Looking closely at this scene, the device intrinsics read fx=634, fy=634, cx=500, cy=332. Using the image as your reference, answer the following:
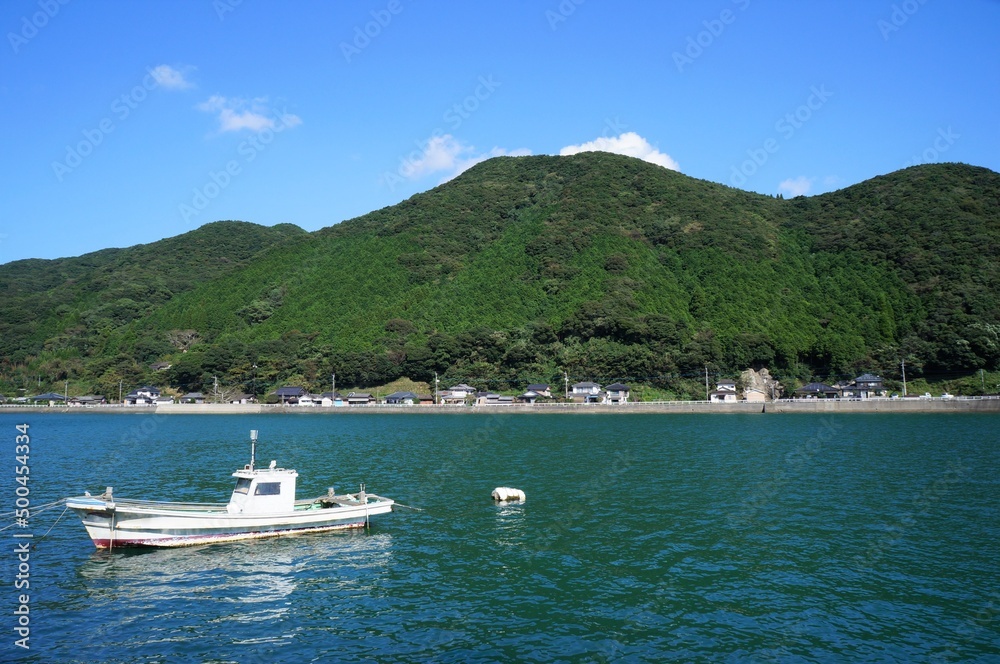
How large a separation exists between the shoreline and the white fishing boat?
74.4 meters

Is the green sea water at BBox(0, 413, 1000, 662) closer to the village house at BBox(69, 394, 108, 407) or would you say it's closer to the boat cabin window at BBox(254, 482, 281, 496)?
the boat cabin window at BBox(254, 482, 281, 496)

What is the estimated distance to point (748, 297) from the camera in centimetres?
13762

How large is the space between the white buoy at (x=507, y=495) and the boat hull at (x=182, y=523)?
7628mm

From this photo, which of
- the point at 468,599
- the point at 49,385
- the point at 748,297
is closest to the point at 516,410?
the point at 748,297

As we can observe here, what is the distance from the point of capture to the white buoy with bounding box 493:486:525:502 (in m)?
29.7

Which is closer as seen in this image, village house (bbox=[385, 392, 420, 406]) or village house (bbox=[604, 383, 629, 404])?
village house (bbox=[604, 383, 629, 404])

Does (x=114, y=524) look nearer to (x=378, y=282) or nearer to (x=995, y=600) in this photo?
(x=995, y=600)

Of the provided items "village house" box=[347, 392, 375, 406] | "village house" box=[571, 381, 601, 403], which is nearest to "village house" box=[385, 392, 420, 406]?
"village house" box=[347, 392, 375, 406]

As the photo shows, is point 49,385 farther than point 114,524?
Yes

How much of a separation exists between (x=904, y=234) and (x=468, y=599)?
15674 centimetres

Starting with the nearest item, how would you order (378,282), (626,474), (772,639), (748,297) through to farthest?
(772,639) → (626,474) → (748,297) → (378,282)

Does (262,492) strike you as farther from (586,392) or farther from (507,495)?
(586,392)

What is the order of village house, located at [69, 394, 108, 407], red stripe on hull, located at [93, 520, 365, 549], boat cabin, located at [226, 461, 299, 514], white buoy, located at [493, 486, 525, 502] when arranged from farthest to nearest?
village house, located at [69, 394, 108, 407]
white buoy, located at [493, 486, 525, 502]
boat cabin, located at [226, 461, 299, 514]
red stripe on hull, located at [93, 520, 365, 549]

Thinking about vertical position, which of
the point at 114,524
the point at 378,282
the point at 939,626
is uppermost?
the point at 378,282
